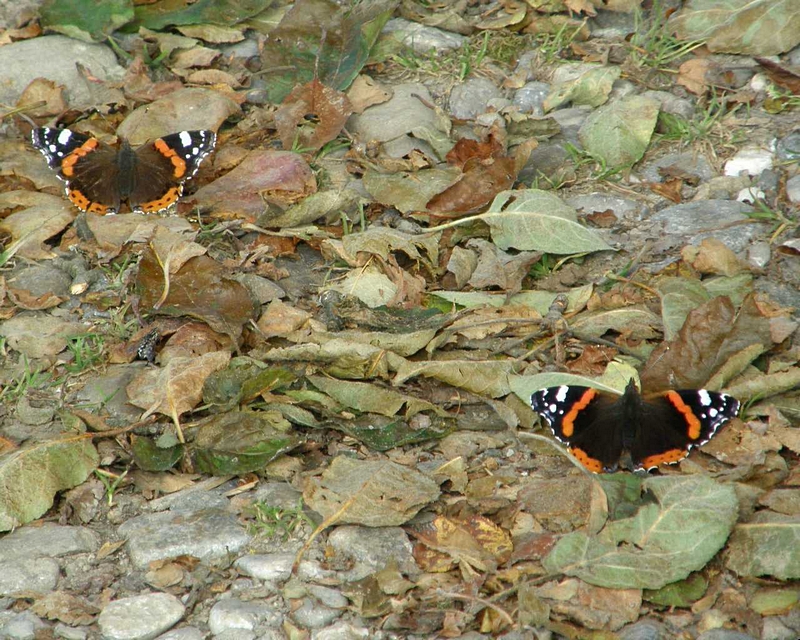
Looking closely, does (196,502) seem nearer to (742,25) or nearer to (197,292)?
(197,292)

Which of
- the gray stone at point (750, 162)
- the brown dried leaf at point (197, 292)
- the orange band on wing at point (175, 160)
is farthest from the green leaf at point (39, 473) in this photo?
the gray stone at point (750, 162)

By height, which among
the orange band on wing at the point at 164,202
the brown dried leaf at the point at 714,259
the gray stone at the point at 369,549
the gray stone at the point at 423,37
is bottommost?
the gray stone at the point at 369,549

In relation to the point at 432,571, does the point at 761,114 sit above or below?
above

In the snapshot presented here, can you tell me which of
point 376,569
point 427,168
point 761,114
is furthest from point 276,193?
point 761,114

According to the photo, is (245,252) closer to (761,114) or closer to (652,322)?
(652,322)

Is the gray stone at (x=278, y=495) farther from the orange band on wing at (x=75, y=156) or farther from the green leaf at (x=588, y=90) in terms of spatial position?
the green leaf at (x=588, y=90)

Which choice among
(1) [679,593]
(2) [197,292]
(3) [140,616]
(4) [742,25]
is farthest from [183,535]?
(4) [742,25]
